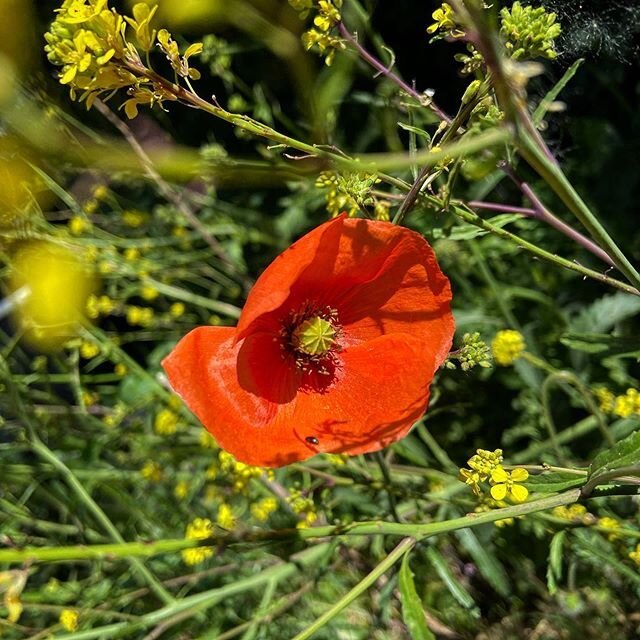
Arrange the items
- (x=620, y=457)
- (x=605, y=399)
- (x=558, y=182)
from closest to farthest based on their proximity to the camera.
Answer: (x=558, y=182), (x=620, y=457), (x=605, y=399)

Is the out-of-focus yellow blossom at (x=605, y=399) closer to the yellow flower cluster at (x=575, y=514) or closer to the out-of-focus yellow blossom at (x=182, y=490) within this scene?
the yellow flower cluster at (x=575, y=514)

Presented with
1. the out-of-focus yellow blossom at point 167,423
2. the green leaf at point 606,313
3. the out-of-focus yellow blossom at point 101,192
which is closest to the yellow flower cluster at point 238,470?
the out-of-focus yellow blossom at point 167,423

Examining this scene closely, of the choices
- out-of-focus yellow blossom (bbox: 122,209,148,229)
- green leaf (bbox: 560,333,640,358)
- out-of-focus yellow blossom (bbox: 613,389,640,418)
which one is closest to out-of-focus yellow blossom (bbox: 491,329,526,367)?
green leaf (bbox: 560,333,640,358)

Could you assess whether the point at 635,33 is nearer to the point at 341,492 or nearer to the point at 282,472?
the point at 341,492

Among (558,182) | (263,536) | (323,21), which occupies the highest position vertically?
(323,21)

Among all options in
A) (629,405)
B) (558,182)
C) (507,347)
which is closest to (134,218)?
(507,347)

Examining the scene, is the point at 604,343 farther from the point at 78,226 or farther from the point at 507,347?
the point at 78,226
